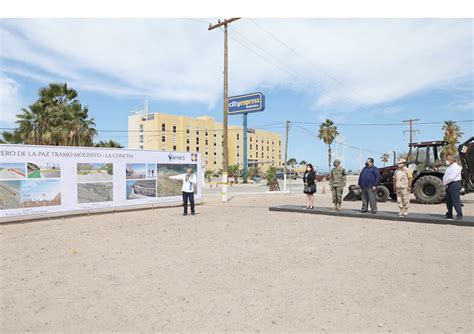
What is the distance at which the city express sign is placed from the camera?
3931 cm

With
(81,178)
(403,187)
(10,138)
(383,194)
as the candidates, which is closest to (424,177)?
(383,194)

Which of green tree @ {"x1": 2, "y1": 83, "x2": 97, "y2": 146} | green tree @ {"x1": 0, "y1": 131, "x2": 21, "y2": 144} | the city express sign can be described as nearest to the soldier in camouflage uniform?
green tree @ {"x1": 2, "y1": 83, "x2": 97, "y2": 146}

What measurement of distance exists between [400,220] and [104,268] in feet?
24.7

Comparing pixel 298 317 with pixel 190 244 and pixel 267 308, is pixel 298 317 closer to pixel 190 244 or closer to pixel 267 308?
pixel 267 308

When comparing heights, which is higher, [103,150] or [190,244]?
[103,150]

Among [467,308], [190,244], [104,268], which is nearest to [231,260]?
[190,244]

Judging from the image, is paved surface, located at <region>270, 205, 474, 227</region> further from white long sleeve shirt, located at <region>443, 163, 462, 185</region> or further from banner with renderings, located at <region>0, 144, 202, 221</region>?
banner with renderings, located at <region>0, 144, 202, 221</region>

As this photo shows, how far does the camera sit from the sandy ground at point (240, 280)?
305 cm

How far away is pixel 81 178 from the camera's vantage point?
32.7ft

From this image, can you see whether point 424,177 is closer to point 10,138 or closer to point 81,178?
point 81,178

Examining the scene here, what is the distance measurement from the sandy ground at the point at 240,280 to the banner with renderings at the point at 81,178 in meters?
1.68

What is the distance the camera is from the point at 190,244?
6137 millimetres

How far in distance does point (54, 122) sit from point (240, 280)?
20.9 meters

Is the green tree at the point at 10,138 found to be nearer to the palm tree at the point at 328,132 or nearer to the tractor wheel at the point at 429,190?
the tractor wheel at the point at 429,190
